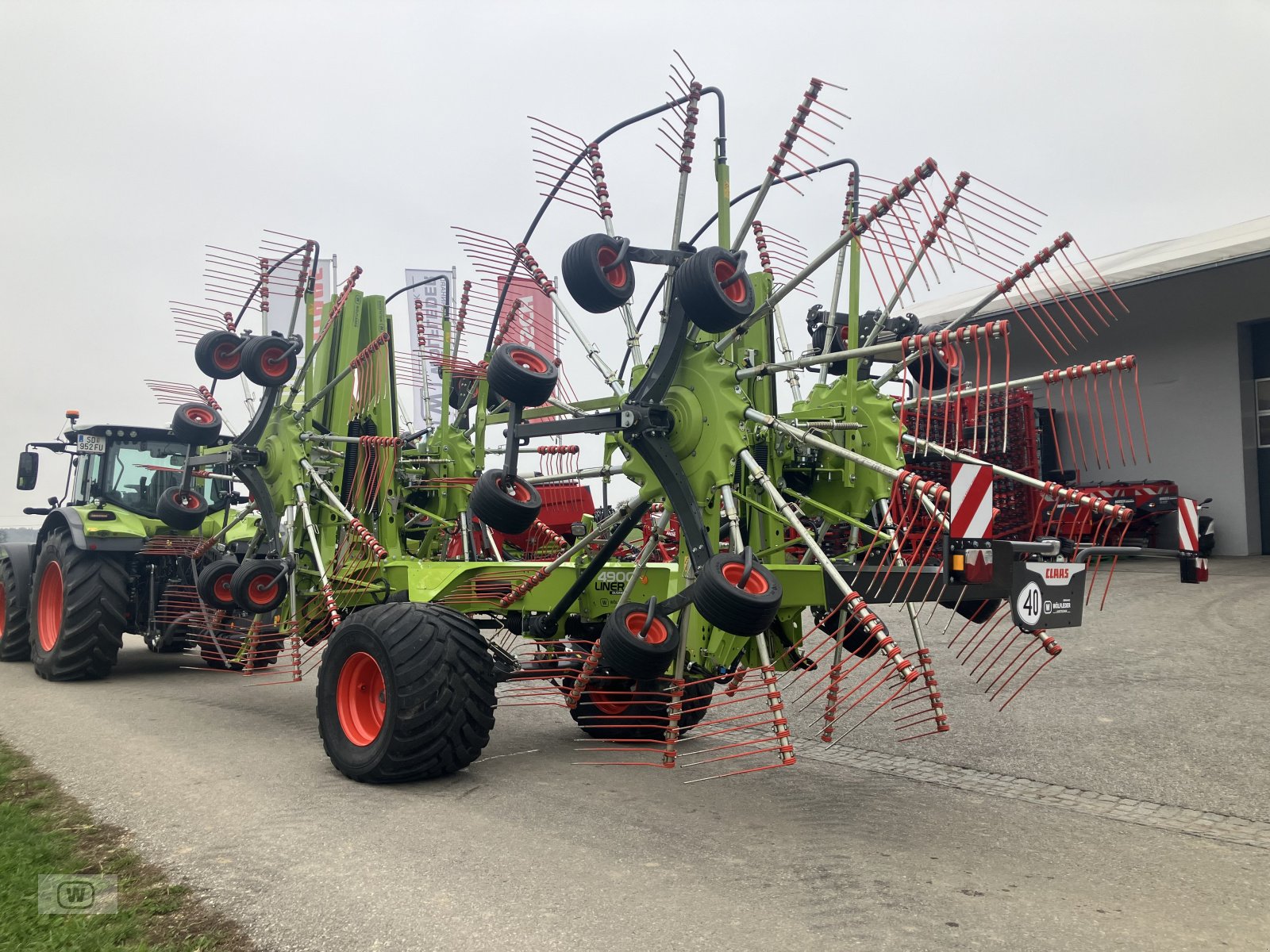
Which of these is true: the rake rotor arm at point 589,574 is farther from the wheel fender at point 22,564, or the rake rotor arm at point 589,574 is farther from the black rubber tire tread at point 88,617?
the wheel fender at point 22,564

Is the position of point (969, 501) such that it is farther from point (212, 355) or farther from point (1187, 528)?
point (212, 355)

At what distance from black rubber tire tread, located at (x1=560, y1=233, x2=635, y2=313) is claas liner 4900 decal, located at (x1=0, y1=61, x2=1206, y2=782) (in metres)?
0.01

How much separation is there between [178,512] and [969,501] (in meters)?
7.06

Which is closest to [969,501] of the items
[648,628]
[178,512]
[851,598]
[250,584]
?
[851,598]

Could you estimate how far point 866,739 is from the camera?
7.13 metres

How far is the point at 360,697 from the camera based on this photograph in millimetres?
6137

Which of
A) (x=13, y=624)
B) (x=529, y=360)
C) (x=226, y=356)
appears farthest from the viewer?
(x=13, y=624)

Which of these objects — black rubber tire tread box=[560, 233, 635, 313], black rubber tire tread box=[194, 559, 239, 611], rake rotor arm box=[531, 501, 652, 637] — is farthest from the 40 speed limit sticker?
black rubber tire tread box=[194, 559, 239, 611]

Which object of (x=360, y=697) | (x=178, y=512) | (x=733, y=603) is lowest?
(x=360, y=697)

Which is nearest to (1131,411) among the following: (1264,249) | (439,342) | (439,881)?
(1264,249)

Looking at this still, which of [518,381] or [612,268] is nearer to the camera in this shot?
[612,268]

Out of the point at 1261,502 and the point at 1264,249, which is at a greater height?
the point at 1264,249

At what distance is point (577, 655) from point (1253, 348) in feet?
45.2

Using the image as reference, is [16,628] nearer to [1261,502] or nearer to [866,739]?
[866,739]
